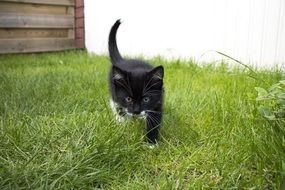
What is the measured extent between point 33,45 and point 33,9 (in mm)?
557

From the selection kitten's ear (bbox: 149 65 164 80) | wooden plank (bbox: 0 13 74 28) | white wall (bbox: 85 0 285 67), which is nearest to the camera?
kitten's ear (bbox: 149 65 164 80)

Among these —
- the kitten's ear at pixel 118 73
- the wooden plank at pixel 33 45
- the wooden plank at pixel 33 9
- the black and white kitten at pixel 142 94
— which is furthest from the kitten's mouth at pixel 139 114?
the wooden plank at pixel 33 9

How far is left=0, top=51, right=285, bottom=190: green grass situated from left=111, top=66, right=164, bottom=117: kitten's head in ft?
0.36

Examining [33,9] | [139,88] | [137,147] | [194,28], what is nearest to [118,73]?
[139,88]

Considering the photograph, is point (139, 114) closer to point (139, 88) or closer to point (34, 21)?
point (139, 88)

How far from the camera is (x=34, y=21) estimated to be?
18.3 feet

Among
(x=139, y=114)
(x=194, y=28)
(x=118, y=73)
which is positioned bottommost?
(x=139, y=114)

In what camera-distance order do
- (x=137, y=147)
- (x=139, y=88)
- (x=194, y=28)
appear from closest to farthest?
(x=137, y=147) < (x=139, y=88) < (x=194, y=28)

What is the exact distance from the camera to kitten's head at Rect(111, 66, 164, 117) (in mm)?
1947

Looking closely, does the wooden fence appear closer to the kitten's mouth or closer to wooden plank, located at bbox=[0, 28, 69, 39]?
wooden plank, located at bbox=[0, 28, 69, 39]

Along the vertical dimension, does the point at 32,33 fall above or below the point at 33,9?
below

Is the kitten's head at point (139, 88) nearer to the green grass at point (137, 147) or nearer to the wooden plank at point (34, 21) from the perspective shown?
the green grass at point (137, 147)

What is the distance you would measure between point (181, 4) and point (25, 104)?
119 inches

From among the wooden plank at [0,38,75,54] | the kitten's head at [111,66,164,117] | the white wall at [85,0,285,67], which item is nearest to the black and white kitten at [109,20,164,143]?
the kitten's head at [111,66,164,117]
